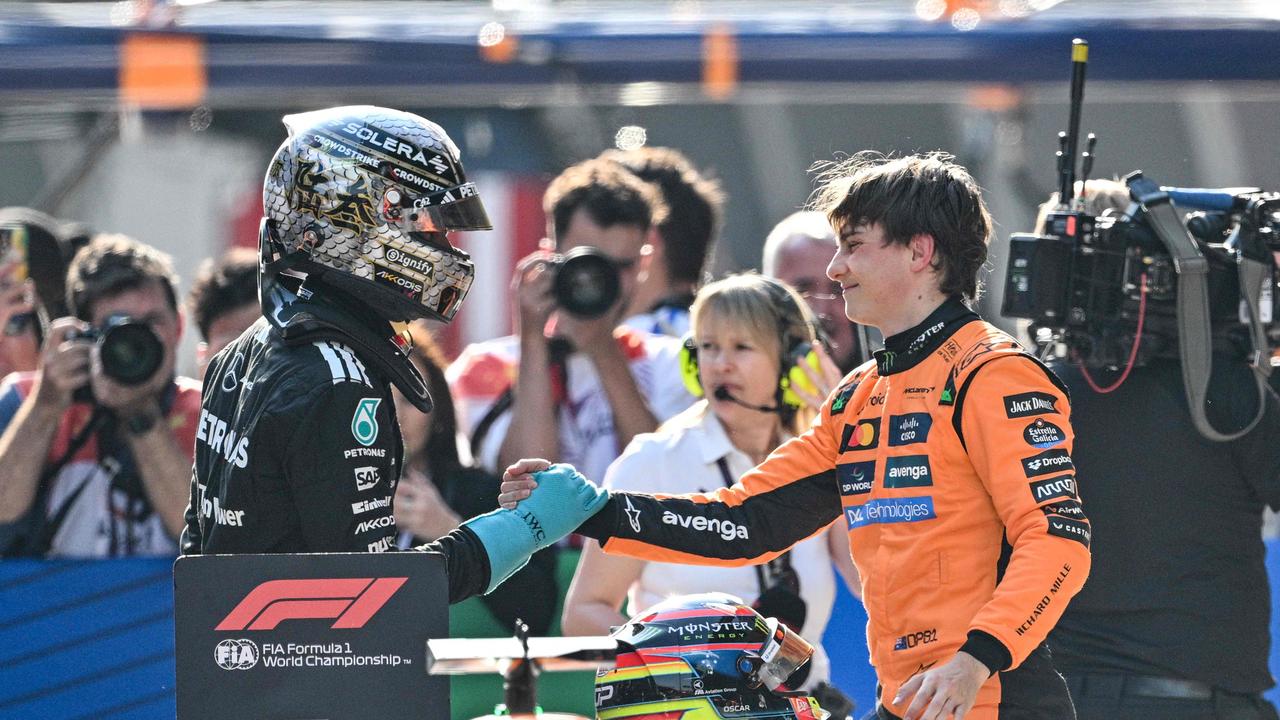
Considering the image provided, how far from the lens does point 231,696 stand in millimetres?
2795

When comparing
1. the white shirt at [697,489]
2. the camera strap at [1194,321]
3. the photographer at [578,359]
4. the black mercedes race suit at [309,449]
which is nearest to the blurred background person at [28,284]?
the photographer at [578,359]

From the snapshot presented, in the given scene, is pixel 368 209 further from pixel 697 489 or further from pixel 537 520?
pixel 697 489

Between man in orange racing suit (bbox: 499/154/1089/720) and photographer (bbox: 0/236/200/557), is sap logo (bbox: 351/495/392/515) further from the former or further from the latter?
photographer (bbox: 0/236/200/557)

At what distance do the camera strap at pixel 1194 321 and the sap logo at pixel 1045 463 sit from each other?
3.90ft

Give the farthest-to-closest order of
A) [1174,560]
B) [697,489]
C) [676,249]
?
1. [676,249]
2. [697,489]
3. [1174,560]

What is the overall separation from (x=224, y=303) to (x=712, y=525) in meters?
2.98

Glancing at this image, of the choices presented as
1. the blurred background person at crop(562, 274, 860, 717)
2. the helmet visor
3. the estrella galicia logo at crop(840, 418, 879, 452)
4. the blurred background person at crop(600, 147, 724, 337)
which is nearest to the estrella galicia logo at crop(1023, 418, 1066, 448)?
the estrella galicia logo at crop(840, 418, 879, 452)

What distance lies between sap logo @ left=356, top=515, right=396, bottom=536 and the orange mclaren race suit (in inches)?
36.9

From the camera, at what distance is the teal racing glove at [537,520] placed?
3.18 m

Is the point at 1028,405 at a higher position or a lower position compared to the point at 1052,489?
higher

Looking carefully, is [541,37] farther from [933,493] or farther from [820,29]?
[933,493]

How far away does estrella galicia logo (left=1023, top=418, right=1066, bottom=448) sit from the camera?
10.3 feet

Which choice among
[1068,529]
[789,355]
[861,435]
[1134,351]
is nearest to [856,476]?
[861,435]

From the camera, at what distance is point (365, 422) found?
3.19 meters
